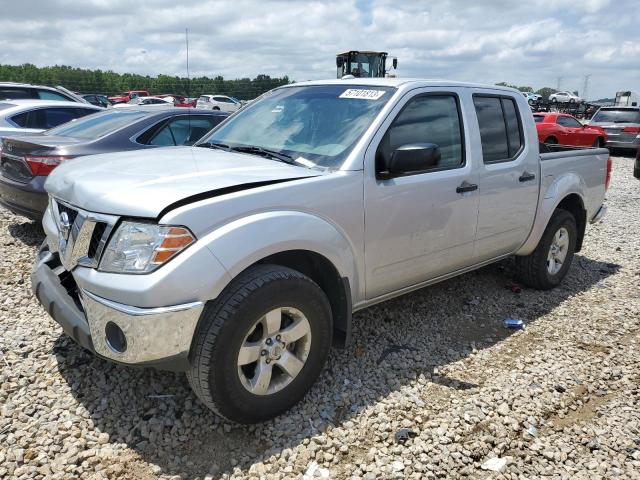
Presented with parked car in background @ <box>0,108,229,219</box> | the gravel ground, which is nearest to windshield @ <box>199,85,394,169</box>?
the gravel ground

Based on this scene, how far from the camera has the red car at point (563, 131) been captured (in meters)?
15.9

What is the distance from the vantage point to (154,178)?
2.71 m

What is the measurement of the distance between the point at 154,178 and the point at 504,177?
272cm

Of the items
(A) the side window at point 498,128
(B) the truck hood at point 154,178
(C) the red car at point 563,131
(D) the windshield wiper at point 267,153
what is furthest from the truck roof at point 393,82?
(C) the red car at point 563,131

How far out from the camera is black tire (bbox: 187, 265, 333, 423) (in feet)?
8.15

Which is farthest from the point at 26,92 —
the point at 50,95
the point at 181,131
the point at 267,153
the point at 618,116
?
the point at 618,116

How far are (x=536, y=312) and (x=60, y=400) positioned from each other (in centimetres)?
389

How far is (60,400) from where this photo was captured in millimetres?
3010

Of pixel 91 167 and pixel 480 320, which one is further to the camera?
pixel 480 320

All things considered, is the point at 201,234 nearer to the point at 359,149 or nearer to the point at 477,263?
the point at 359,149

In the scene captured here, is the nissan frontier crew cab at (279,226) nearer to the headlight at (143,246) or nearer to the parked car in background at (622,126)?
the headlight at (143,246)

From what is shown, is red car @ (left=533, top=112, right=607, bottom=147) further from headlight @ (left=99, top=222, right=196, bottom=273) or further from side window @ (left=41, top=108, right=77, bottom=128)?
headlight @ (left=99, top=222, right=196, bottom=273)

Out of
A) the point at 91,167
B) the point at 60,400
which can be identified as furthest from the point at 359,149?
the point at 60,400

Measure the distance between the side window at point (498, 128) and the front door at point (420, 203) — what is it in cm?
28
